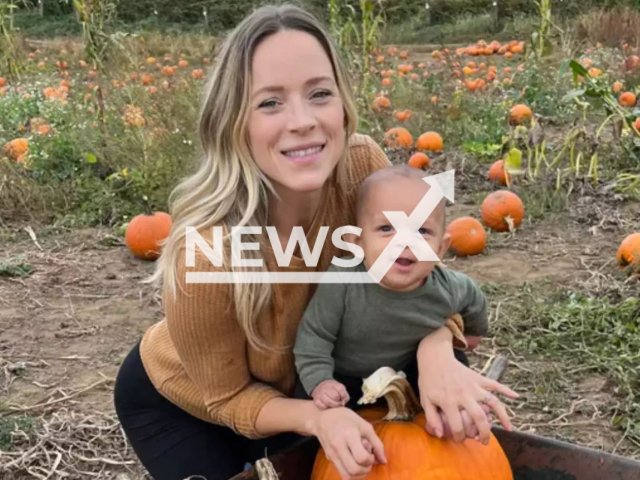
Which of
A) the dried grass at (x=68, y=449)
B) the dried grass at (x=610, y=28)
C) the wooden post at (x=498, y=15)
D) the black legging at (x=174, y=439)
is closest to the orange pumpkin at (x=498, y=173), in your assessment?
the dried grass at (x=68, y=449)

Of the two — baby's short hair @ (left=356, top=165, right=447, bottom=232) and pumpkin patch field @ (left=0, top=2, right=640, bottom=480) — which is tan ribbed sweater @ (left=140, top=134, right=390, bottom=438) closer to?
baby's short hair @ (left=356, top=165, right=447, bottom=232)

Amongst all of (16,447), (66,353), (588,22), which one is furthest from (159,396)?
(588,22)

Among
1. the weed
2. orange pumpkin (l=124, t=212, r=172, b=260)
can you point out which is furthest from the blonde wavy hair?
the weed

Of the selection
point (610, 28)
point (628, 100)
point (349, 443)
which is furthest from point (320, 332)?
point (610, 28)

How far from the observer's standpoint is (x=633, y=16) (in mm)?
11914

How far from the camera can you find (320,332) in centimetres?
198

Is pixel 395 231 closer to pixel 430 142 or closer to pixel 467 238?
pixel 467 238

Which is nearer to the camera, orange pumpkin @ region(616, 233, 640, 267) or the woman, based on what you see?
the woman

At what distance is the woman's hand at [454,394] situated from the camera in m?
1.77

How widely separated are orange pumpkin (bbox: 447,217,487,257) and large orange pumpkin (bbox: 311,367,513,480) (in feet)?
8.06

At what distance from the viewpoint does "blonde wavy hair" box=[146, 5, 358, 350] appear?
6.46 ft

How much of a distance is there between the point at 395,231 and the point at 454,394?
0.37 metres

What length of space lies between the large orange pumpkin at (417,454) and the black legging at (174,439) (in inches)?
17.1

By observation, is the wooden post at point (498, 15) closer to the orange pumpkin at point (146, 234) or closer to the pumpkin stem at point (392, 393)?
the orange pumpkin at point (146, 234)
